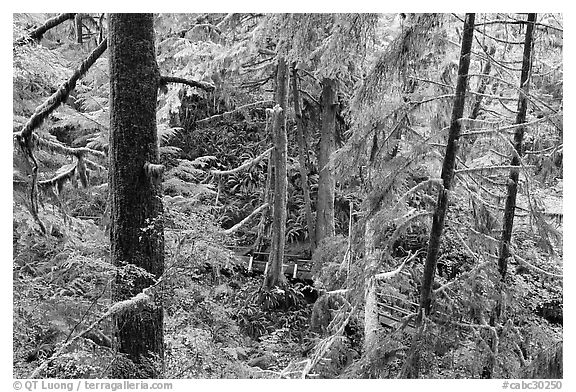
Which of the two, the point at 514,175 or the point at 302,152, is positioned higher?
the point at 302,152

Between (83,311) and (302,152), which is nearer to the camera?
(83,311)

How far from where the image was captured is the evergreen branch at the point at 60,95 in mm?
2490

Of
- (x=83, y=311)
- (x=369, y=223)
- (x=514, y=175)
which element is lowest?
(x=83, y=311)

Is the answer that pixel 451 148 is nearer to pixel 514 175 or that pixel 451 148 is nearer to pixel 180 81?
pixel 514 175

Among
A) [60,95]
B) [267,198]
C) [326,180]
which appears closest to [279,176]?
[267,198]

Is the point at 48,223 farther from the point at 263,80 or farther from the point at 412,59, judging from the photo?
the point at 263,80

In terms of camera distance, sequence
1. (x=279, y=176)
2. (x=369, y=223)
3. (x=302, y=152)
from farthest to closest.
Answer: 1. (x=302, y=152)
2. (x=279, y=176)
3. (x=369, y=223)

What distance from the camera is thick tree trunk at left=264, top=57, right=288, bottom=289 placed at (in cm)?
525

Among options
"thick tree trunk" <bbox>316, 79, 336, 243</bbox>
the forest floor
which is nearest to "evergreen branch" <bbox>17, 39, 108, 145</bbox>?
the forest floor

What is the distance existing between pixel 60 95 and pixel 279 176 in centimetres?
299

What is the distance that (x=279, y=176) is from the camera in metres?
5.33

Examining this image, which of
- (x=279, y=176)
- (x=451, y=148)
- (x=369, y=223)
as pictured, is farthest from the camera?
(x=279, y=176)

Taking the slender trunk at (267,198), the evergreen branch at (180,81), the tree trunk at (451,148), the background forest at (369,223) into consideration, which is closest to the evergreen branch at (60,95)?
the background forest at (369,223)

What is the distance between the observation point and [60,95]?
2533 millimetres
